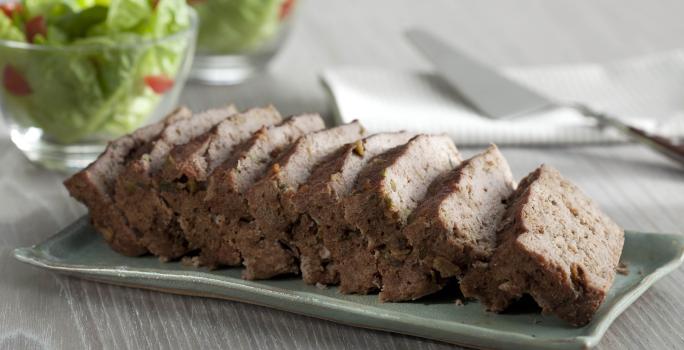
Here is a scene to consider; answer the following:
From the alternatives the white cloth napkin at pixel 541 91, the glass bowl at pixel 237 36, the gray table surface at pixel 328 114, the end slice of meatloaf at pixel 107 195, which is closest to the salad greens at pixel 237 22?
the glass bowl at pixel 237 36

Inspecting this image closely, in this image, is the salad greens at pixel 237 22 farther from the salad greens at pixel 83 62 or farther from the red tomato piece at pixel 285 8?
the salad greens at pixel 83 62

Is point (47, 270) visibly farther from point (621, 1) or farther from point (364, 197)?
point (621, 1)

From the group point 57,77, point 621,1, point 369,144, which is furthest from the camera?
point 621,1

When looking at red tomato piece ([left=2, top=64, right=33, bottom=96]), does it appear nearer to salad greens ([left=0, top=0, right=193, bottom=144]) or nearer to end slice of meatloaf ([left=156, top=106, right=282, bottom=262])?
salad greens ([left=0, top=0, right=193, bottom=144])

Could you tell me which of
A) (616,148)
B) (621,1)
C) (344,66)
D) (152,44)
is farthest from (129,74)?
(621,1)

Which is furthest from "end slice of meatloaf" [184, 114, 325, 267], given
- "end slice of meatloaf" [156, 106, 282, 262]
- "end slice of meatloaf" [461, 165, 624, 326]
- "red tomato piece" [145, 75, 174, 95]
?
"red tomato piece" [145, 75, 174, 95]

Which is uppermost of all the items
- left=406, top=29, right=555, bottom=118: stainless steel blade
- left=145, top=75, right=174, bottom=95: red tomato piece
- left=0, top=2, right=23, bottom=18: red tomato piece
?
left=0, top=2, right=23, bottom=18: red tomato piece
